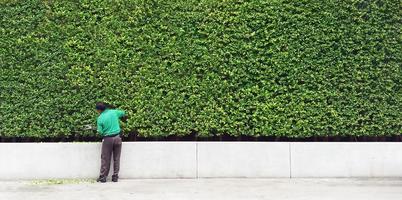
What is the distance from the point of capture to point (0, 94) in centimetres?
1000

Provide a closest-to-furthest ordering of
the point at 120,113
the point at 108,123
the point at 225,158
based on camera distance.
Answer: the point at 108,123 → the point at 120,113 → the point at 225,158

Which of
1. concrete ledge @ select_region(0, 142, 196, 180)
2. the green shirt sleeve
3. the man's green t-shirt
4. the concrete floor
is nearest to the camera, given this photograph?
the concrete floor

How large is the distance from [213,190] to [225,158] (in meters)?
1.14

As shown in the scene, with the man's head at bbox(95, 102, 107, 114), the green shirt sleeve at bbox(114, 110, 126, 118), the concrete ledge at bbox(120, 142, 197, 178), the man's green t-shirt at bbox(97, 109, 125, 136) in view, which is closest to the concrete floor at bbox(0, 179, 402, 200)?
the concrete ledge at bbox(120, 142, 197, 178)

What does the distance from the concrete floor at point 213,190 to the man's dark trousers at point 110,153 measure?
0.89ft

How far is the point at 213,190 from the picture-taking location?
8.88 m

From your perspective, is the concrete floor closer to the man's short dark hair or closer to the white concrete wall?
the white concrete wall

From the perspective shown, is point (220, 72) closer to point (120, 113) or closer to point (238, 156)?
point (238, 156)

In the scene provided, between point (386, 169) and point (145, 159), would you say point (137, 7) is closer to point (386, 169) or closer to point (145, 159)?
point (145, 159)

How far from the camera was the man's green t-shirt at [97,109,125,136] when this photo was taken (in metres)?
9.58

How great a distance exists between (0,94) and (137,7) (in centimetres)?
320

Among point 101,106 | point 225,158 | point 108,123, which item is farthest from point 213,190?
point 101,106

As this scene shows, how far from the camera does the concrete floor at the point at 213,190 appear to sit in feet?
27.4

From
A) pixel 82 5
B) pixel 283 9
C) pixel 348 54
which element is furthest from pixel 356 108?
pixel 82 5
